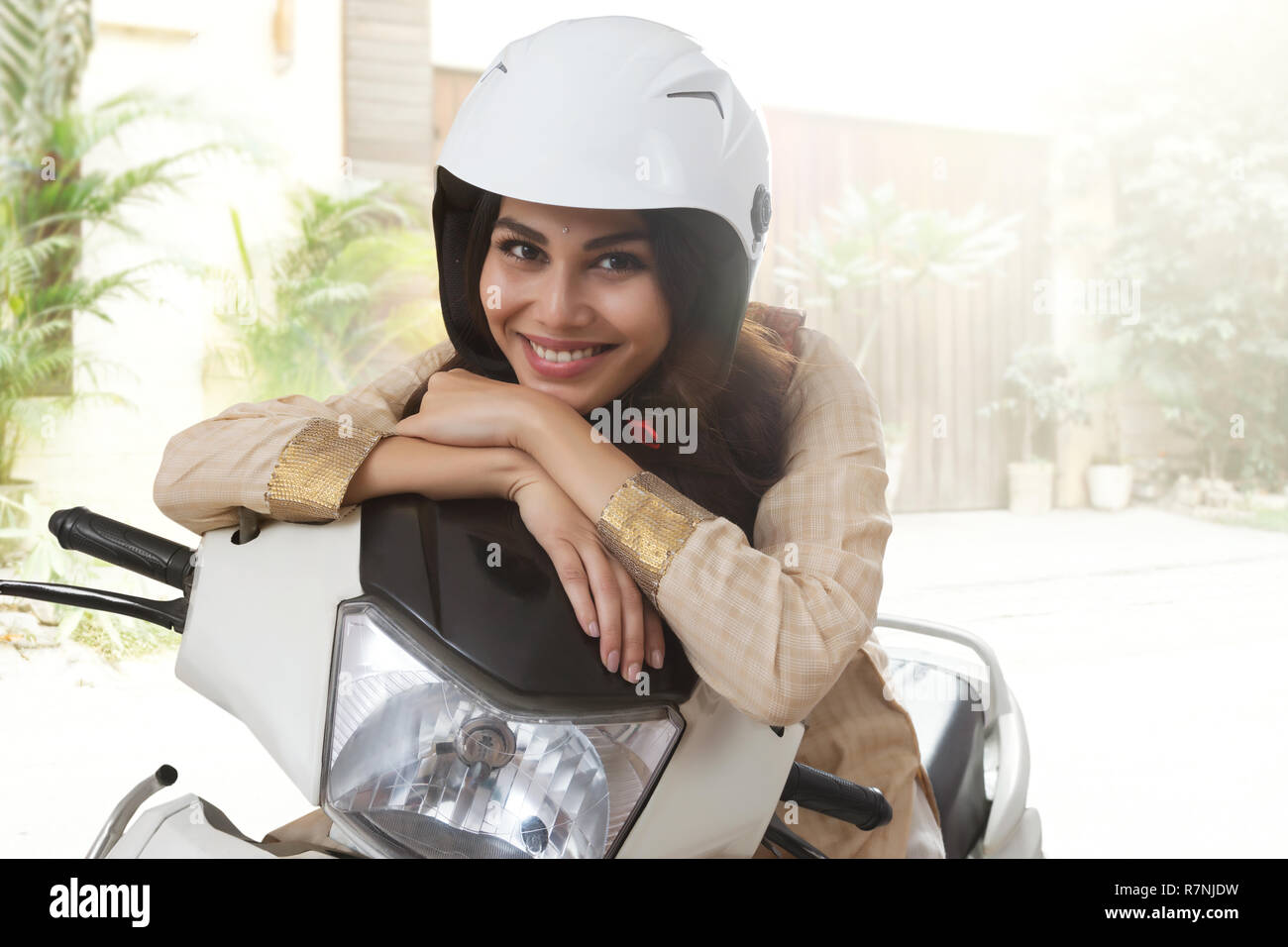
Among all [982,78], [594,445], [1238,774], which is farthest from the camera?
[982,78]

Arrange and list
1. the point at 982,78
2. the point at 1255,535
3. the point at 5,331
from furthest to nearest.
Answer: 1. the point at 982,78
2. the point at 1255,535
3. the point at 5,331

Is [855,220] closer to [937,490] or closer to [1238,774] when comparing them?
[937,490]

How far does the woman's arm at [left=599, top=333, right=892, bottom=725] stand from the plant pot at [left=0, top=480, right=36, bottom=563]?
4.23 m

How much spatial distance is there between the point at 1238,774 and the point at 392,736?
3373 mm

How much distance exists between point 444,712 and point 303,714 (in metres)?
0.08

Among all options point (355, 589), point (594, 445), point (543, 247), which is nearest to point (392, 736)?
point (355, 589)

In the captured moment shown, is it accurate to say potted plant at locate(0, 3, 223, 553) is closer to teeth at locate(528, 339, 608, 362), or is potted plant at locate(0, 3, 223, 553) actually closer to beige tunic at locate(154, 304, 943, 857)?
beige tunic at locate(154, 304, 943, 857)

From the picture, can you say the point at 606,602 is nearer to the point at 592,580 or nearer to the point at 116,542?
the point at 592,580

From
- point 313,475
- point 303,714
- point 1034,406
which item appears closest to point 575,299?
point 313,475

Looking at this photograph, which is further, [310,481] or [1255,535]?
[1255,535]

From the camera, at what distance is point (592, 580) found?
24.6 inches

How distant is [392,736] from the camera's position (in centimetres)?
58

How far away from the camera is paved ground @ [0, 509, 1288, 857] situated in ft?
8.86

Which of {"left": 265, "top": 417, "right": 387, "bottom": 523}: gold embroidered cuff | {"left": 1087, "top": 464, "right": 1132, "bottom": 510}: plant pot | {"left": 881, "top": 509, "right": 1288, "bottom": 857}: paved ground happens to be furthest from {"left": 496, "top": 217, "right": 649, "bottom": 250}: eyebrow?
Result: {"left": 1087, "top": 464, "right": 1132, "bottom": 510}: plant pot
